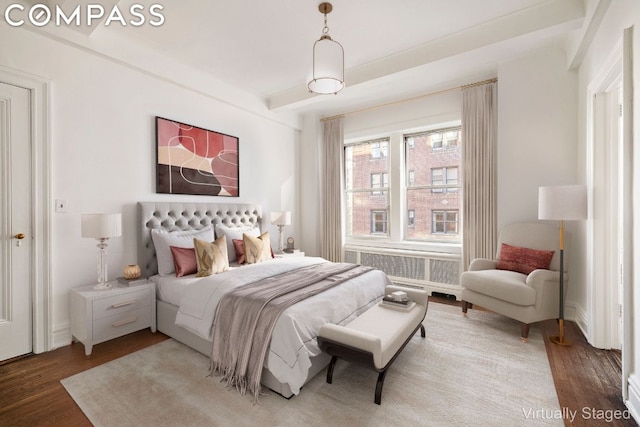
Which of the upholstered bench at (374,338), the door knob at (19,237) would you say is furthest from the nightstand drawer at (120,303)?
Result: the upholstered bench at (374,338)

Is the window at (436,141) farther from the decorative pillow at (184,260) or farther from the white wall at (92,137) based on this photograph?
the decorative pillow at (184,260)

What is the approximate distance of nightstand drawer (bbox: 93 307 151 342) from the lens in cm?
263

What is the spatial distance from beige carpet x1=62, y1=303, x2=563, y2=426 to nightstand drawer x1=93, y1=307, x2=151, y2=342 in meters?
0.32

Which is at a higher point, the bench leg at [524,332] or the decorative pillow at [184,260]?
the decorative pillow at [184,260]

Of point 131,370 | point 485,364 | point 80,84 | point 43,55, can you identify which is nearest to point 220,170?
point 80,84

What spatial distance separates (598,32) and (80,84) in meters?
4.76

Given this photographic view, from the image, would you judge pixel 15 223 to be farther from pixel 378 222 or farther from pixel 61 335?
pixel 378 222

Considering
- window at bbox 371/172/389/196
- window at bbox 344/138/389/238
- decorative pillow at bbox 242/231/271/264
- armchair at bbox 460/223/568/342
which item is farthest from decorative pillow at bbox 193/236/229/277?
window at bbox 371/172/389/196

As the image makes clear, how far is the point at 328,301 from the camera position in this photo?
94.3 inches

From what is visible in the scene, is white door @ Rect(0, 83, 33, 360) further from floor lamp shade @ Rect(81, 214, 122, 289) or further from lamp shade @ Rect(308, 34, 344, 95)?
→ lamp shade @ Rect(308, 34, 344, 95)

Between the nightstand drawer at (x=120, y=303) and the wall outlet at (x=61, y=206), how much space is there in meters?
0.92

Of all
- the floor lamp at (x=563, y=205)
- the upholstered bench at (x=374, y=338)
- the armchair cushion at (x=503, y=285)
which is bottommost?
the upholstered bench at (x=374, y=338)

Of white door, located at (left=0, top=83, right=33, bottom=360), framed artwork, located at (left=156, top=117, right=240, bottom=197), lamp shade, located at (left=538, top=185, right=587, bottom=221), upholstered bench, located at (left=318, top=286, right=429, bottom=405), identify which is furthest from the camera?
framed artwork, located at (left=156, top=117, right=240, bottom=197)

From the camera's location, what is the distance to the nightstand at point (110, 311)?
102 inches
